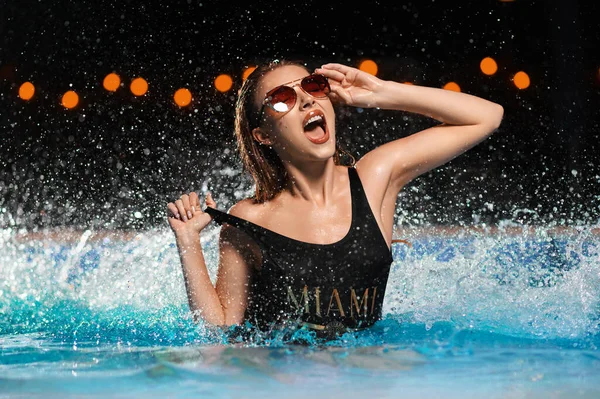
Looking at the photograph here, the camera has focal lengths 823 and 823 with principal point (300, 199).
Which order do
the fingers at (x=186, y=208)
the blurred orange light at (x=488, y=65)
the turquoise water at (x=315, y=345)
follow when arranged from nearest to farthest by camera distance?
1. the turquoise water at (x=315, y=345)
2. the fingers at (x=186, y=208)
3. the blurred orange light at (x=488, y=65)

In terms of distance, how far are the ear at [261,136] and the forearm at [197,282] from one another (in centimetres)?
32

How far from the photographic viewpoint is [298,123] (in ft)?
7.06

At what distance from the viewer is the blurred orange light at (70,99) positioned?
7.09 m

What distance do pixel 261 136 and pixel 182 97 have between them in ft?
16.0

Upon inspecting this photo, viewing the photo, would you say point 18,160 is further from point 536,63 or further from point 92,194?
point 536,63

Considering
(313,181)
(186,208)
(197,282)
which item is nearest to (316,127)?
(313,181)

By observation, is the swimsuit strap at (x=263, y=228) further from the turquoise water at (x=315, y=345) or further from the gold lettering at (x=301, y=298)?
the turquoise water at (x=315, y=345)

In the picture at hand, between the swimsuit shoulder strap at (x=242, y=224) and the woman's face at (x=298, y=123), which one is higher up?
the woman's face at (x=298, y=123)

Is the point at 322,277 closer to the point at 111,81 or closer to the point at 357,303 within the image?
the point at 357,303

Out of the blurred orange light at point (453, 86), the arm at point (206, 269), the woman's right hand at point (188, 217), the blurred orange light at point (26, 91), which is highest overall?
the blurred orange light at point (26, 91)

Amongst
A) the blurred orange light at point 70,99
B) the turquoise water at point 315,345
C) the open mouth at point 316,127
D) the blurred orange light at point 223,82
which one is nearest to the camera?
the turquoise water at point 315,345

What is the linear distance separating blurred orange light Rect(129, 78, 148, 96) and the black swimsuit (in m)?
5.02

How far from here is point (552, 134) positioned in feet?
22.4

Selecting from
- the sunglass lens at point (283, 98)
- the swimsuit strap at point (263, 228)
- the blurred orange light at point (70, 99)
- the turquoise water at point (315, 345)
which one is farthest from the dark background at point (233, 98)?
the sunglass lens at point (283, 98)
